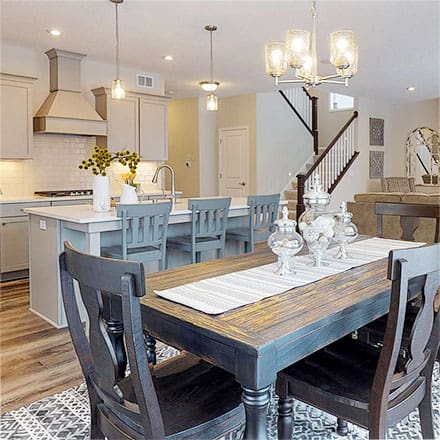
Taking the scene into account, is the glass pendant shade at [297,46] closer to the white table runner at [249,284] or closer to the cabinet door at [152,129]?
the white table runner at [249,284]

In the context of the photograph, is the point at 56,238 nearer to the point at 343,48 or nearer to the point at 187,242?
the point at 187,242

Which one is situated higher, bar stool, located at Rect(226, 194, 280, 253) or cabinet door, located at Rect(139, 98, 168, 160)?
cabinet door, located at Rect(139, 98, 168, 160)

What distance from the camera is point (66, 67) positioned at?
608 cm

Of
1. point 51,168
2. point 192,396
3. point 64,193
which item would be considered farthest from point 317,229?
point 51,168

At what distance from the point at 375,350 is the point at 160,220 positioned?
2092 mm

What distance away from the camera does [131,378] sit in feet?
4.49

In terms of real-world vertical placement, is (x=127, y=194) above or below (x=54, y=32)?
below

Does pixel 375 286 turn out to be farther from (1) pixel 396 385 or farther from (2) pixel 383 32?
(2) pixel 383 32

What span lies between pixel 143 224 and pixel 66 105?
324 cm

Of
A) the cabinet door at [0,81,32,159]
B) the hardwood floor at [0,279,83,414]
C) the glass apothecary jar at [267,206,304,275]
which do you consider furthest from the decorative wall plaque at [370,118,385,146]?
the glass apothecary jar at [267,206,304,275]

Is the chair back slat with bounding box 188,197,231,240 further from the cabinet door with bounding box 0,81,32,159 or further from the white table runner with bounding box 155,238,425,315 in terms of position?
the cabinet door with bounding box 0,81,32,159

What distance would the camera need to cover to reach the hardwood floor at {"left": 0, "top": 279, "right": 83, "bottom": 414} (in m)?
2.63

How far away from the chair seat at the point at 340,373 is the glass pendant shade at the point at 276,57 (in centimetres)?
212

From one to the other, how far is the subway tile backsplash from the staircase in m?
3.94
